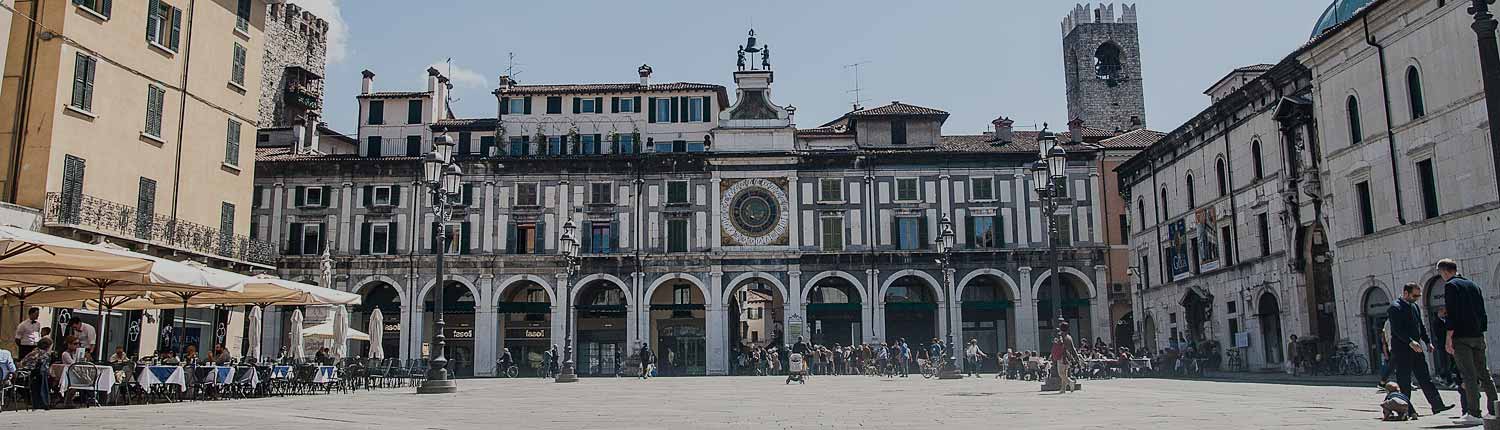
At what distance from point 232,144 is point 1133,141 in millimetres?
40323

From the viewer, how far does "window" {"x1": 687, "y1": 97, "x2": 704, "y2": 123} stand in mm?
52594

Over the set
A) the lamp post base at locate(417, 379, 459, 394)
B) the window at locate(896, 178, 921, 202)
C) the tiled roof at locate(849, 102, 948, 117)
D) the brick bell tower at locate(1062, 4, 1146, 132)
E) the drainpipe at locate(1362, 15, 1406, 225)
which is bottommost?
the lamp post base at locate(417, 379, 459, 394)

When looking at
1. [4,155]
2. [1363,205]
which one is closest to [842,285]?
[1363,205]

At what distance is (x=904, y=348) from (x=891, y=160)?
43.0 feet

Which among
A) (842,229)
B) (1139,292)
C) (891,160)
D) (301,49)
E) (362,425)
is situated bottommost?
(362,425)

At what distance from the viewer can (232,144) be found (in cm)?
3359

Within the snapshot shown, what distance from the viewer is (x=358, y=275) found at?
5047 cm

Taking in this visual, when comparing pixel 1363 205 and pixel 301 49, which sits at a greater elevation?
pixel 301 49

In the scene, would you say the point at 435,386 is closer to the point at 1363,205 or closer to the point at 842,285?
the point at 1363,205

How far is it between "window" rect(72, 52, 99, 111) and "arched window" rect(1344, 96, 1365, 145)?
33.4m

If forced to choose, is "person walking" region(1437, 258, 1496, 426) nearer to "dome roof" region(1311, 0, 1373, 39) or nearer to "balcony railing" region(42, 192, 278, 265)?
"dome roof" region(1311, 0, 1373, 39)

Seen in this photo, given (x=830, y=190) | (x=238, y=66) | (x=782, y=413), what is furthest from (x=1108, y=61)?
(x=782, y=413)

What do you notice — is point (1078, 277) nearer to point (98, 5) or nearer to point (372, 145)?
point (372, 145)

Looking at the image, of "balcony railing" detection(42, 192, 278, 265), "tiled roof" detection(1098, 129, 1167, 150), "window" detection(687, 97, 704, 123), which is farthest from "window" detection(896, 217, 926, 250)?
"balcony railing" detection(42, 192, 278, 265)
